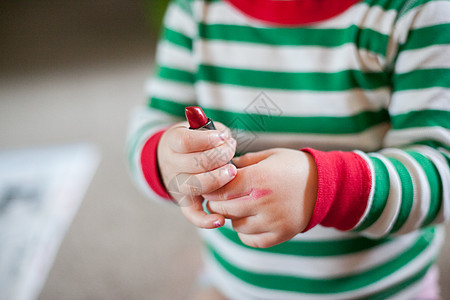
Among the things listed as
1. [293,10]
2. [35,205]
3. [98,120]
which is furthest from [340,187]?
[98,120]

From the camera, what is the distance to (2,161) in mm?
841

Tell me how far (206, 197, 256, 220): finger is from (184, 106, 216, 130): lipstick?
5cm

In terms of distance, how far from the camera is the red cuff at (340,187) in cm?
21

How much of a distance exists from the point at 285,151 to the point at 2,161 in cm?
84

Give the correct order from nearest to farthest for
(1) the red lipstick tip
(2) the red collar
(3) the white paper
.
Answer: (1) the red lipstick tip
(2) the red collar
(3) the white paper

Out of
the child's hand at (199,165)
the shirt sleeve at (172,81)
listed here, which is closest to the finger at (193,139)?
the child's hand at (199,165)

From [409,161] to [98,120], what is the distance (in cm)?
85

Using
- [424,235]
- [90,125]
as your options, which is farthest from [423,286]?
[90,125]

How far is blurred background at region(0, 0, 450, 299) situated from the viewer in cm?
60

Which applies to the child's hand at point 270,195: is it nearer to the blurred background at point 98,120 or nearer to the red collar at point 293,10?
the red collar at point 293,10

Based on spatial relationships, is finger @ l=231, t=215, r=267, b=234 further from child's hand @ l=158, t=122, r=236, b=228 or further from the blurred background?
the blurred background

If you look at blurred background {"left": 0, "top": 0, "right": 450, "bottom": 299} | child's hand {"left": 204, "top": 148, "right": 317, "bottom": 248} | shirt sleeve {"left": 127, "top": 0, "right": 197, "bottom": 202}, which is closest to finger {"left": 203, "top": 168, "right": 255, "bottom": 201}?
child's hand {"left": 204, "top": 148, "right": 317, "bottom": 248}

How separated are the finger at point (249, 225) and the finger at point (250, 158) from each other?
32 mm

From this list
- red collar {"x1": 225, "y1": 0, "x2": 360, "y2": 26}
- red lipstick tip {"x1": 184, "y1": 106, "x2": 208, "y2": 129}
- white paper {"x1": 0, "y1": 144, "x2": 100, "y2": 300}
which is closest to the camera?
red lipstick tip {"x1": 184, "y1": 106, "x2": 208, "y2": 129}
